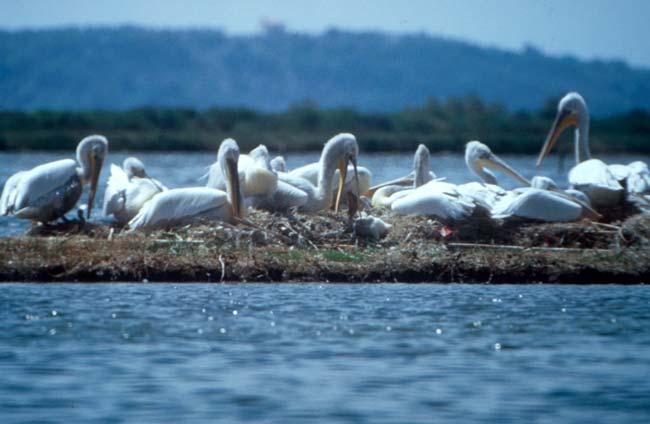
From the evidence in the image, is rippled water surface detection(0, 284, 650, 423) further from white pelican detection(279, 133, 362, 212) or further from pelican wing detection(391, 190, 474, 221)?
white pelican detection(279, 133, 362, 212)

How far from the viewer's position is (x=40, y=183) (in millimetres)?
10766

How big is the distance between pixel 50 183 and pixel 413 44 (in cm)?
13435

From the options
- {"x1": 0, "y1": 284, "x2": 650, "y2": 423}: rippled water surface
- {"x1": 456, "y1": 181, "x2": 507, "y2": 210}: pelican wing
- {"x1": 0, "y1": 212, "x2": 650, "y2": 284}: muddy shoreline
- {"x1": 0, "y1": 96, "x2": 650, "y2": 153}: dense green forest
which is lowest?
{"x1": 0, "y1": 284, "x2": 650, "y2": 423}: rippled water surface

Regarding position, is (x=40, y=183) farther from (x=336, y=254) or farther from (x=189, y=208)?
(x=336, y=254)

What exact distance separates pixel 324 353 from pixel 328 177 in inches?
163

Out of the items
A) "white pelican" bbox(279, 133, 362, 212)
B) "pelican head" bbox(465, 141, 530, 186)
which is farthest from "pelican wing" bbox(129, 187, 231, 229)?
"pelican head" bbox(465, 141, 530, 186)

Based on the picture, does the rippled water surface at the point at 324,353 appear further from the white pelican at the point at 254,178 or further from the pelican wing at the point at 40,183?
the pelican wing at the point at 40,183

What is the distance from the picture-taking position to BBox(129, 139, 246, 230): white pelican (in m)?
10.0

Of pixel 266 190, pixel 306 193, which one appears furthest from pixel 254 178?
pixel 306 193

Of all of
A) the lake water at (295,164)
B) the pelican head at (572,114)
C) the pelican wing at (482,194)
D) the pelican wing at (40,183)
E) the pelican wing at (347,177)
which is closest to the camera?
the pelican wing at (482,194)

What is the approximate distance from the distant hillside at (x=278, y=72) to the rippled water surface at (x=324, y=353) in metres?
Answer: 117

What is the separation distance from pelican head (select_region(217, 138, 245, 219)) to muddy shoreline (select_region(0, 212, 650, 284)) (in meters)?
0.18

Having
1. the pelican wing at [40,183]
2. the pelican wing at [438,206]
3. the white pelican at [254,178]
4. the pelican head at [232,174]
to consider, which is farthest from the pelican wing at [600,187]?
the pelican wing at [40,183]

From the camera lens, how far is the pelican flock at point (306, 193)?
10102 mm
